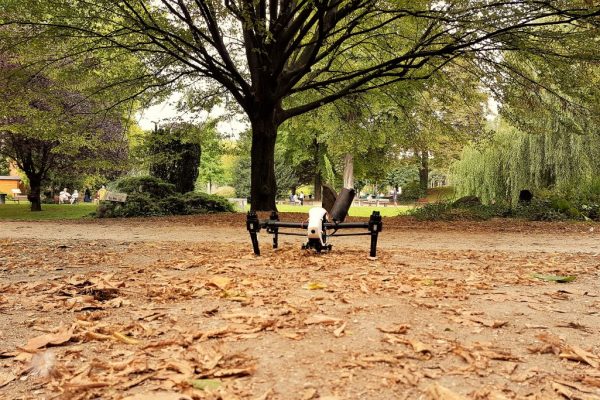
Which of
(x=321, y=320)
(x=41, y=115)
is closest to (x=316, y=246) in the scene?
(x=321, y=320)

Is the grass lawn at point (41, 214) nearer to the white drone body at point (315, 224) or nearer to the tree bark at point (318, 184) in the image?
the white drone body at point (315, 224)

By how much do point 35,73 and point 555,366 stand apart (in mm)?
13664

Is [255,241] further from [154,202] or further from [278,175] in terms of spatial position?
[278,175]

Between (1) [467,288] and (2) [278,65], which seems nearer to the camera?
(1) [467,288]

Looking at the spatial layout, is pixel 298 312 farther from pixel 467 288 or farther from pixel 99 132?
pixel 99 132

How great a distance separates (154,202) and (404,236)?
30.2ft

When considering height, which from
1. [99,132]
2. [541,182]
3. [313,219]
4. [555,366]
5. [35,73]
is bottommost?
[555,366]

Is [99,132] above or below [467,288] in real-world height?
above

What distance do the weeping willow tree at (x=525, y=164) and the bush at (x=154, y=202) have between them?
9.96 m

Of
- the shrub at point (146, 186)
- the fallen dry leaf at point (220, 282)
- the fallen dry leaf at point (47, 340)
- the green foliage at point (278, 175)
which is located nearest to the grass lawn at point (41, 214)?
the shrub at point (146, 186)

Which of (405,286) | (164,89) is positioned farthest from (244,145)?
(405,286)

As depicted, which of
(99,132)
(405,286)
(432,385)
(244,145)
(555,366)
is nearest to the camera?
(432,385)

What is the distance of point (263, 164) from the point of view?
14289 mm

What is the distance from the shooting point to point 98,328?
2.85 meters
